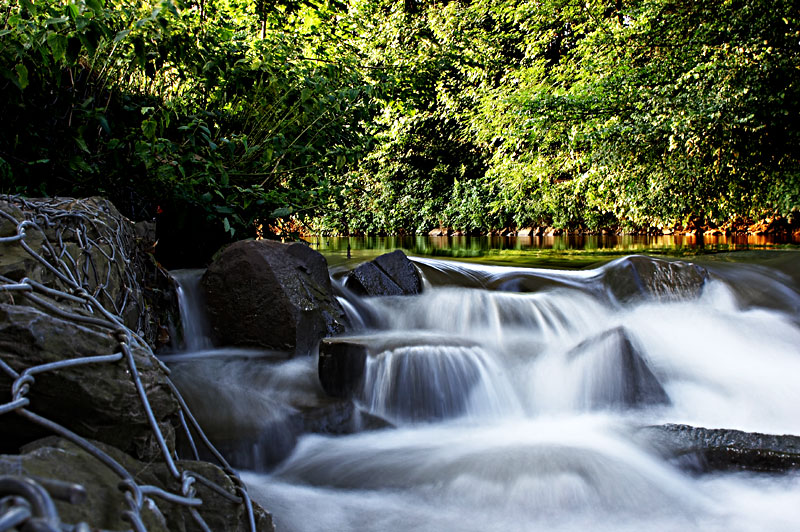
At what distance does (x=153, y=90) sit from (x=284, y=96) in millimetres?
1525

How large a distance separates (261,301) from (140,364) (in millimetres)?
2870

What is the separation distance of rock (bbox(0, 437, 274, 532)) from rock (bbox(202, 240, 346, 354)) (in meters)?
2.88

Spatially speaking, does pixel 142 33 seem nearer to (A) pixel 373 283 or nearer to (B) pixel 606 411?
(A) pixel 373 283

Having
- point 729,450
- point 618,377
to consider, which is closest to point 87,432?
point 729,450

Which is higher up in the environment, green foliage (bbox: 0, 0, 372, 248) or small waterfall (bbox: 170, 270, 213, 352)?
green foliage (bbox: 0, 0, 372, 248)

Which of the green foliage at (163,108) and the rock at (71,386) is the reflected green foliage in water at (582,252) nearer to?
the green foliage at (163,108)

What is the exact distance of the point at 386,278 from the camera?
5.62m

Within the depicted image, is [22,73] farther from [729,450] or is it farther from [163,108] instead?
[729,450]

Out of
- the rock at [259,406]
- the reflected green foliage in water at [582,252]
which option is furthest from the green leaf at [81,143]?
the reflected green foliage in water at [582,252]

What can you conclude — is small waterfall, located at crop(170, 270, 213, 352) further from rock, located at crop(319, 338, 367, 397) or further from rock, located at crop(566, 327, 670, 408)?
rock, located at crop(566, 327, 670, 408)

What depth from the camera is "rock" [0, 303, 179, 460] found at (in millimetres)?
1048

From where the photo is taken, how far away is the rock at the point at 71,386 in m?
1.05

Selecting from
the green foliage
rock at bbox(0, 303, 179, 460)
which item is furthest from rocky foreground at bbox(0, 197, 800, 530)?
the green foliage

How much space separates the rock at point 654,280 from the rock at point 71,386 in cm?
479
